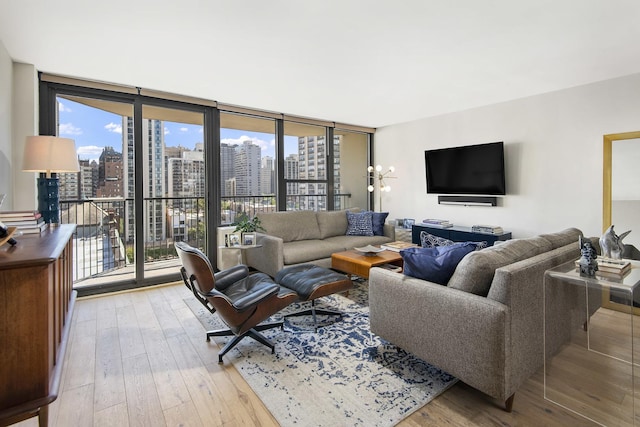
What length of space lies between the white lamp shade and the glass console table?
3.57m

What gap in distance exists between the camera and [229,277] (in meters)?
2.75

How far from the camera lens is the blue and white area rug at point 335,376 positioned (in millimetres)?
1729

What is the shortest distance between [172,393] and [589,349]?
277cm

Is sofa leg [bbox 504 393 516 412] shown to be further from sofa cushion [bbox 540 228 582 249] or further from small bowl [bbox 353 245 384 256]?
small bowl [bbox 353 245 384 256]

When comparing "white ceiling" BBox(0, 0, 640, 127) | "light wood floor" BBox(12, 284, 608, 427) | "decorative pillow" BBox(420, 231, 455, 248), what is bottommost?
"light wood floor" BBox(12, 284, 608, 427)

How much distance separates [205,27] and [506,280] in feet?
8.44

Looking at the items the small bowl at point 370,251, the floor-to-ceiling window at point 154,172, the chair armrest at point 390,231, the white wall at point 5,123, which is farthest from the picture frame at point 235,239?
the chair armrest at point 390,231

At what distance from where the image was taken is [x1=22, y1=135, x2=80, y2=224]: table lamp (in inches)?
96.7

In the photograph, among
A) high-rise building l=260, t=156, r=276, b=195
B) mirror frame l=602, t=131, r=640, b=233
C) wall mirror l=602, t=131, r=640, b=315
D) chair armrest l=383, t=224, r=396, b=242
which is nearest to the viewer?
wall mirror l=602, t=131, r=640, b=315

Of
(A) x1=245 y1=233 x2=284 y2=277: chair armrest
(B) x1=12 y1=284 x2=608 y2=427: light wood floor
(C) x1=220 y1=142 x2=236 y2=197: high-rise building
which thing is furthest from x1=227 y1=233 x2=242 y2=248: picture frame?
(B) x1=12 y1=284 x2=608 y2=427: light wood floor

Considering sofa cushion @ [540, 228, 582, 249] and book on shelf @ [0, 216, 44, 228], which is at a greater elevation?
book on shelf @ [0, 216, 44, 228]

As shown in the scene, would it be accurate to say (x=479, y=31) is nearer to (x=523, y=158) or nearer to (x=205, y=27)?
(x=205, y=27)

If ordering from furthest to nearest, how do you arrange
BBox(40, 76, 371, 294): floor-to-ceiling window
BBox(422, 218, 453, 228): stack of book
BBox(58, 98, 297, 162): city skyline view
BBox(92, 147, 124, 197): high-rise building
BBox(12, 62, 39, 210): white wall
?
BBox(422, 218, 453, 228): stack of book
BBox(92, 147, 124, 197): high-rise building
BBox(40, 76, 371, 294): floor-to-ceiling window
BBox(58, 98, 297, 162): city skyline view
BBox(12, 62, 39, 210): white wall

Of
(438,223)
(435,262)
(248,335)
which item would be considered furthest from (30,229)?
(438,223)
